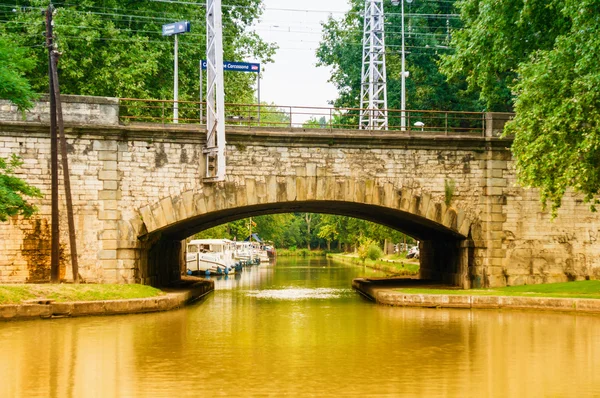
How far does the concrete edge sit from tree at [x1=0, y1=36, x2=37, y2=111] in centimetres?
572

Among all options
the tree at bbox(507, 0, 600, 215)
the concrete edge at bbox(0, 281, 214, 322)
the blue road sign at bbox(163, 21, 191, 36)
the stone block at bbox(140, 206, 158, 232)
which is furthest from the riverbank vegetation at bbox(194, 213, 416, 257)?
the concrete edge at bbox(0, 281, 214, 322)

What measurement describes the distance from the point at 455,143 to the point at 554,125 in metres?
6.73

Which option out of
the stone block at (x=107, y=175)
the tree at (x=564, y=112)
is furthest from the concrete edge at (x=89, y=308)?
the tree at (x=564, y=112)

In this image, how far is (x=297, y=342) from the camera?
59.1 ft

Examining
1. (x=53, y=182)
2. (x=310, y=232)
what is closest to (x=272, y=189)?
(x=53, y=182)

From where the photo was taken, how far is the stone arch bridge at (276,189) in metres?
26.7

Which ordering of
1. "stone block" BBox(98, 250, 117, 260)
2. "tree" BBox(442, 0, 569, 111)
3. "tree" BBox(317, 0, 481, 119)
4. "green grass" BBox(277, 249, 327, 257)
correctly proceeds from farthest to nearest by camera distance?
"green grass" BBox(277, 249, 327, 257) → "tree" BBox(317, 0, 481, 119) → "stone block" BBox(98, 250, 117, 260) → "tree" BBox(442, 0, 569, 111)

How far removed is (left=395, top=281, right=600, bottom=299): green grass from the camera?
25.6 metres

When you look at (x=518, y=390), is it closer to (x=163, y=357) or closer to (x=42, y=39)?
(x=163, y=357)

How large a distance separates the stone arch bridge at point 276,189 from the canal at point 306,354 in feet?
13.2

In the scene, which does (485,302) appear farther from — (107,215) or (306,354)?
(107,215)

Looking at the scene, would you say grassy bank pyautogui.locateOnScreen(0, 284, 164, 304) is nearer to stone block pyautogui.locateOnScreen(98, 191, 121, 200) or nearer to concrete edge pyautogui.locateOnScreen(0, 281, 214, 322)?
concrete edge pyautogui.locateOnScreen(0, 281, 214, 322)

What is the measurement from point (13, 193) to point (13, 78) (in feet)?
10.1

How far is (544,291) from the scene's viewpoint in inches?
1061
